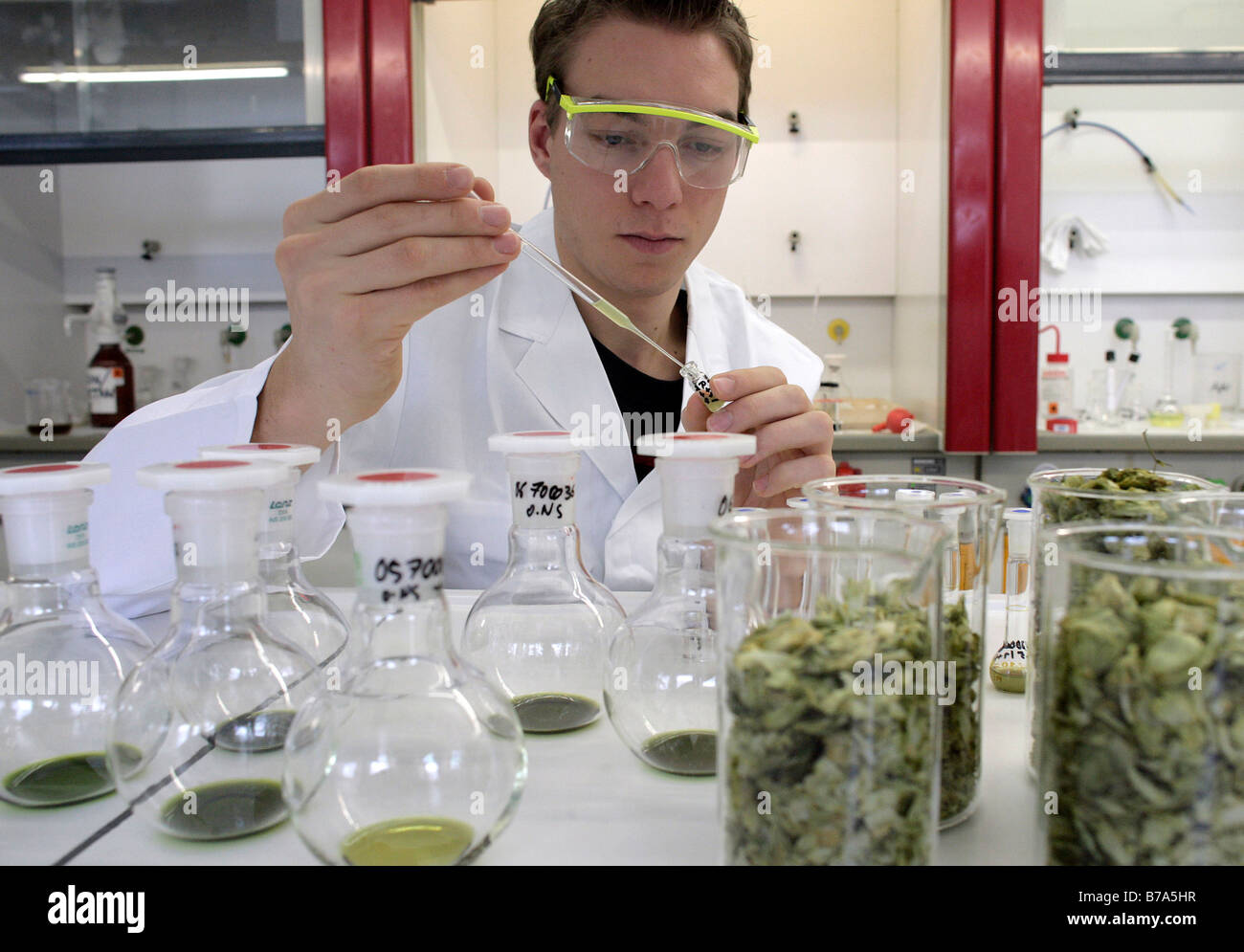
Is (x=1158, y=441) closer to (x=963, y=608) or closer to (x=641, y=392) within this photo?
(x=641, y=392)

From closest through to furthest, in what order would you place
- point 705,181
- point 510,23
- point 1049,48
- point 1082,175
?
point 705,181 → point 1049,48 → point 1082,175 → point 510,23

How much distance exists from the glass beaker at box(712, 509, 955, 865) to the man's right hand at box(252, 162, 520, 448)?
625 millimetres

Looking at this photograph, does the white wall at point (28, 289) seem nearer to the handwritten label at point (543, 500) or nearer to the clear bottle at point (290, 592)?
the clear bottle at point (290, 592)

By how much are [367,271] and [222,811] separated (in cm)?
62

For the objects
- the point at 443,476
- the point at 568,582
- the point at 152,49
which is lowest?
the point at 568,582

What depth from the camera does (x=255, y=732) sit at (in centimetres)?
58

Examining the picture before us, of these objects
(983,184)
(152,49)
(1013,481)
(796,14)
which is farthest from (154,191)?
(1013,481)

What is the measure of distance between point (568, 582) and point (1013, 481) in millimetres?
2240

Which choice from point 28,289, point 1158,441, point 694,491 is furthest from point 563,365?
point 28,289

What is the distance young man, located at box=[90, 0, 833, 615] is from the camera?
980mm
